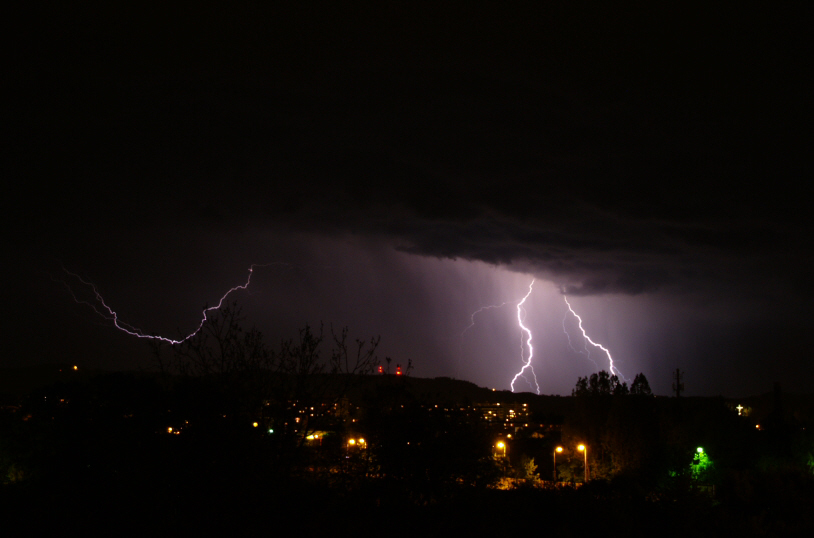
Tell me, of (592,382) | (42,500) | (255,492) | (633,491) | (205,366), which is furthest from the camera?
(592,382)

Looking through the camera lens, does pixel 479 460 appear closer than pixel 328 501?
No

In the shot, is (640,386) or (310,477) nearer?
(310,477)

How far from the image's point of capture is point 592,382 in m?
38.9

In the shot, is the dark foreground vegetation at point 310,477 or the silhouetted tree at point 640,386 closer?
the dark foreground vegetation at point 310,477

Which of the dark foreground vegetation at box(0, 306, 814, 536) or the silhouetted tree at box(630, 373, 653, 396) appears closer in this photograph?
the dark foreground vegetation at box(0, 306, 814, 536)

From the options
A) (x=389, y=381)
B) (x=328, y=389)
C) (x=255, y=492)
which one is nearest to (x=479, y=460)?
(x=389, y=381)

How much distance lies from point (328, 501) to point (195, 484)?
6.09 feet

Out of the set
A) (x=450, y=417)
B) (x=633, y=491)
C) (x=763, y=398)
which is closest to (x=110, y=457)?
(x=450, y=417)

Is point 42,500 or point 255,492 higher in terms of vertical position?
point 255,492

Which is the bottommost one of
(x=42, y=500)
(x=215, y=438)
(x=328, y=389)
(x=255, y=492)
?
(x=42, y=500)

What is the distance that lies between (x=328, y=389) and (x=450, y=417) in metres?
3.09

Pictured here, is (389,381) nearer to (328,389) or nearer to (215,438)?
(328,389)

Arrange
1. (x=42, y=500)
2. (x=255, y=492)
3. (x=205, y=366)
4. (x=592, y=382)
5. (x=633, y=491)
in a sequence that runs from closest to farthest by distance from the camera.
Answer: (x=255, y=492), (x=205, y=366), (x=42, y=500), (x=633, y=491), (x=592, y=382)

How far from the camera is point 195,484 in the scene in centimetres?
806
